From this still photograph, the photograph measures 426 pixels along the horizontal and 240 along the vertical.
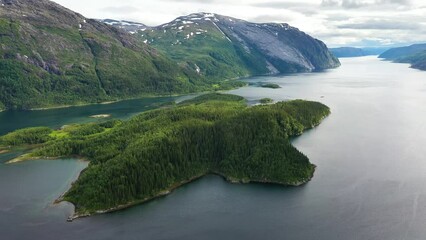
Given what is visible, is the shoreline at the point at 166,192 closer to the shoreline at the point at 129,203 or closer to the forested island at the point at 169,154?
the shoreline at the point at 129,203

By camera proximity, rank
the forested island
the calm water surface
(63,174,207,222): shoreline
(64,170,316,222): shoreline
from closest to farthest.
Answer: the calm water surface
(63,174,207,222): shoreline
(64,170,316,222): shoreline
the forested island

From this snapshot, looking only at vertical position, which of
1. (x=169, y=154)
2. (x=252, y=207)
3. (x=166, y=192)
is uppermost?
(x=169, y=154)

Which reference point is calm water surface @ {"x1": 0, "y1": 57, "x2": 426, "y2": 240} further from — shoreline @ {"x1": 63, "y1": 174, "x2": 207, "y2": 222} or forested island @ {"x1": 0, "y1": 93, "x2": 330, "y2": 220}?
forested island @ {"x1": 0, "y1": 93, "x2": 330, "y2": 220}

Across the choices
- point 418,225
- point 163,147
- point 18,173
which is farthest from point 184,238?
point 18,173

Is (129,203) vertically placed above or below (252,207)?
above

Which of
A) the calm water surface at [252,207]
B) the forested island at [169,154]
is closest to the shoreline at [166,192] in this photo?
the forested island at [169,154]

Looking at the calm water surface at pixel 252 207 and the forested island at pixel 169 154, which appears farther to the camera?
the forested island at pixel 169 154

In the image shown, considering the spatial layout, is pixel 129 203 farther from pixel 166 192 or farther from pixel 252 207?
pixel 252 207

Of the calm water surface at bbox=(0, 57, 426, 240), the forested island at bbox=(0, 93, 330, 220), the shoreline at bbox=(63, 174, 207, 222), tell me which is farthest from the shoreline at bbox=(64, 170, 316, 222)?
the calm water surface at bbox=(0, 57, 426, 240)

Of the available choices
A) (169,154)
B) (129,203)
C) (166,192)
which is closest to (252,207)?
(166,192)
